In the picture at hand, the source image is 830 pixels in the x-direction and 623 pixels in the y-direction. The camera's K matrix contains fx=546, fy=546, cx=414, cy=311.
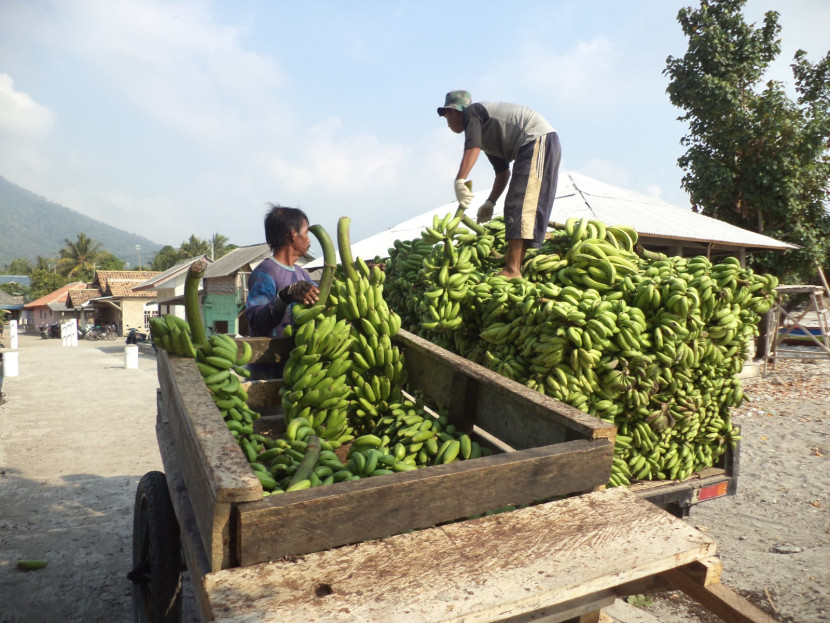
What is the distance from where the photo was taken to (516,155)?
3.63 meters

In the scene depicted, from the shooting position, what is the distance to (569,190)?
12211 mm

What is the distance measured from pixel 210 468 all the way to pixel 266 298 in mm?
2294

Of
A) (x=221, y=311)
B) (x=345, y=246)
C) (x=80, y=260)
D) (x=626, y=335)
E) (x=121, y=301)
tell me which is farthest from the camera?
(x=80, y=260)

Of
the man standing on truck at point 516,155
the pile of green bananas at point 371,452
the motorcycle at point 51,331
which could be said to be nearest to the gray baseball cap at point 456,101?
the man standing on truck at point 516,155

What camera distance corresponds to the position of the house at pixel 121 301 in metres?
43.7

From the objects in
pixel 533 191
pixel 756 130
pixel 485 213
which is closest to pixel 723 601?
pixel 533 191

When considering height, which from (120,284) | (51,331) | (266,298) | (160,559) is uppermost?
(120,284)

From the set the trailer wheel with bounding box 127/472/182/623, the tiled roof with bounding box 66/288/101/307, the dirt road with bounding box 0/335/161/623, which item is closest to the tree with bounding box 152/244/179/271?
the tiled roof with bounding box 66/288/101/307

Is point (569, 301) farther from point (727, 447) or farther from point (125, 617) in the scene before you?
point (125, 617)

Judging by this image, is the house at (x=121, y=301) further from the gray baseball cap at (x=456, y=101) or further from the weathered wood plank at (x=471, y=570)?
the weathered wood plank at (x=471, y=570)

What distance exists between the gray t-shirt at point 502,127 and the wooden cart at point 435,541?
2.45 metres

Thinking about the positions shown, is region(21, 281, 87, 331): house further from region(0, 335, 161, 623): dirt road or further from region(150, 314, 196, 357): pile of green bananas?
region(150, 314, 196, 357): pile of green bananas

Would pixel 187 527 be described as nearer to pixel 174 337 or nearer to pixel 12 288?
pixel 174 337

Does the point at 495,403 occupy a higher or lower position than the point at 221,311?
lower
